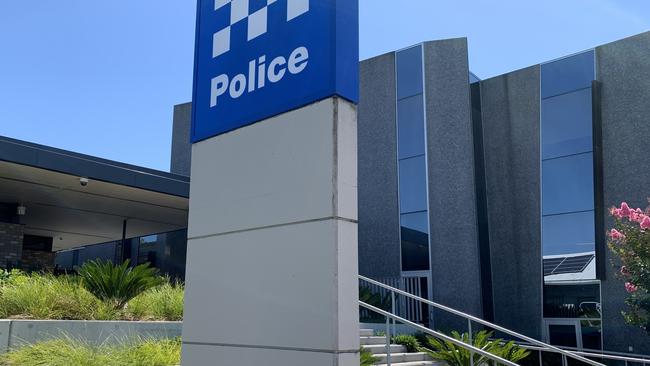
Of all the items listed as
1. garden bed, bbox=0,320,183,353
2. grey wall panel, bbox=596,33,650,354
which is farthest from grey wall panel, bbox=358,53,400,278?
garden bed, bbox=0,320,183,353

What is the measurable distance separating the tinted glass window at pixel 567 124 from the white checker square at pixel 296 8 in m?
16.4

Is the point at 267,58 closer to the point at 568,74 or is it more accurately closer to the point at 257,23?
the point at 257,23

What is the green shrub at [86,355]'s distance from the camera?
6.48 m

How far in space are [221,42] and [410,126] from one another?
56.9 ft

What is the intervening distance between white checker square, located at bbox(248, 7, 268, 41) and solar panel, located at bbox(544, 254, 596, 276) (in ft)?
51.7

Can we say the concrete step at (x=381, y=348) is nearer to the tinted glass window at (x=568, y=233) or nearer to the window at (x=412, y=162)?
the tinted glass window at (x=568, y=233)

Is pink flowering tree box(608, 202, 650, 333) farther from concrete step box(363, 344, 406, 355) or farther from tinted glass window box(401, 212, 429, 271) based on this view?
tinted glass window box(401, 212, 429, 271)

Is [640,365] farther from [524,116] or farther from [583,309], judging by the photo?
[524,116]

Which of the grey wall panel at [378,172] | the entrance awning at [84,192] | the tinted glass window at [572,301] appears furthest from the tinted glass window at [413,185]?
the entrance awning at [84,192]

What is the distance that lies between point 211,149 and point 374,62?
63.0ft

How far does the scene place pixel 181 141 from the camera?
3050 cm

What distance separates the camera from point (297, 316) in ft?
12.5

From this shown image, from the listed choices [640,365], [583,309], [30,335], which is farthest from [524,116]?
[30,335]

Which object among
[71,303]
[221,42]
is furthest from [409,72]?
[221,42]
